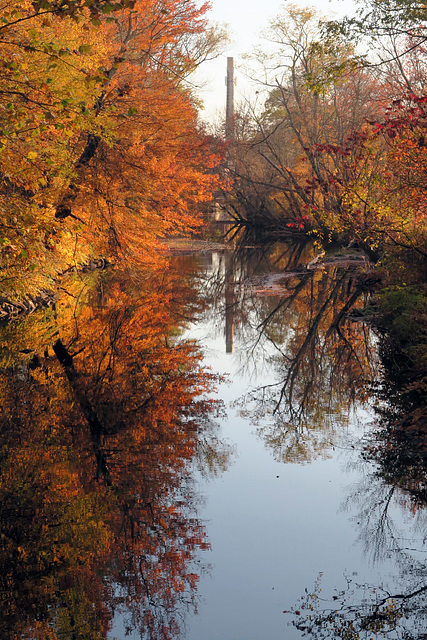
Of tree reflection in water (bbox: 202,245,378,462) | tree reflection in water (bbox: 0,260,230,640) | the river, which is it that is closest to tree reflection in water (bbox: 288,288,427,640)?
the river

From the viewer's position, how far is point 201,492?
717 cm

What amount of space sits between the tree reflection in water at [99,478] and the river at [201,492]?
0.07ft

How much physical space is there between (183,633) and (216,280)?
73.2 ft

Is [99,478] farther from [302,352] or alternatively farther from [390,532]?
[302,352]

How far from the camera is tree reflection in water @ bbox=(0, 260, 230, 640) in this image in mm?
5035

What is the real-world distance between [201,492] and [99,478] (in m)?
1.09

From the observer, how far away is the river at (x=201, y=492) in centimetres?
500

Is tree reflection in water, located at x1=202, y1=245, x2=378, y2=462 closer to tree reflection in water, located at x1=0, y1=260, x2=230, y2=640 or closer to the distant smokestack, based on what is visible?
tree reflection in water, located at x1=0, y1=260, x2=230, y2=640

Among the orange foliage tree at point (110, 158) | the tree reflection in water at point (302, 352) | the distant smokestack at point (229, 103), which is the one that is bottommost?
the tree reflection in water at point (302, 352)

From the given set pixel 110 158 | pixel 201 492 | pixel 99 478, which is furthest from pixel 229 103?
pixel 201 492

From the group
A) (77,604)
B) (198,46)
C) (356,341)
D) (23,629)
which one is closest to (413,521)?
(77,604)

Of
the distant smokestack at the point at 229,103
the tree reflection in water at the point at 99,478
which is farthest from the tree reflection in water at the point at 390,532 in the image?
the distant smokestack at the point at 229,103

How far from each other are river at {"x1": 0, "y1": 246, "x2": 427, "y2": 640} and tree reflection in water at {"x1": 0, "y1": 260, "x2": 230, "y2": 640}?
2cm

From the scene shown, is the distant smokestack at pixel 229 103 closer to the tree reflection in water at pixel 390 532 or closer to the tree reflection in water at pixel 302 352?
the tree reflection in water at pixel 302 352
